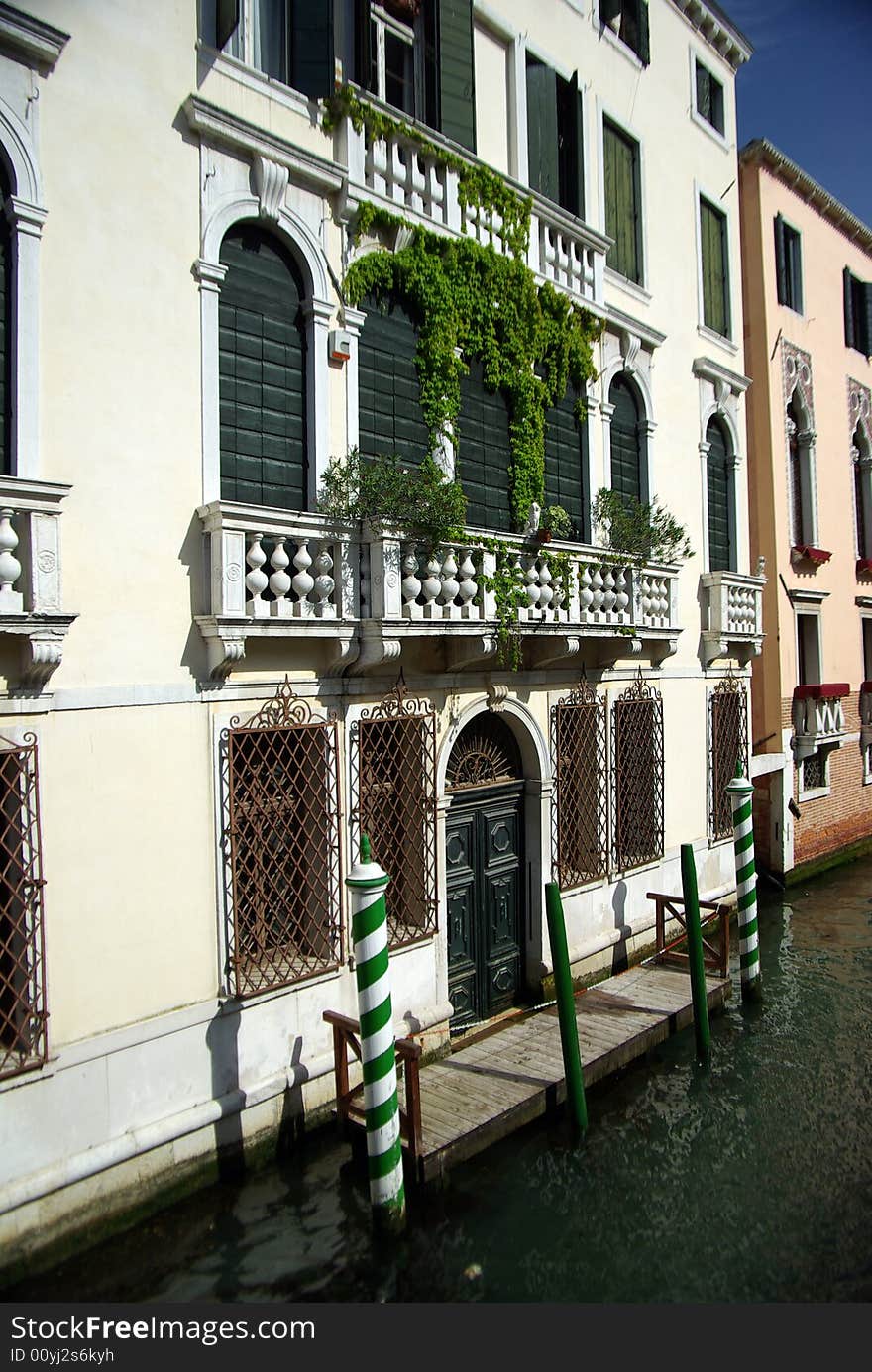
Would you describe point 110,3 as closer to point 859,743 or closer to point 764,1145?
point 764,1145

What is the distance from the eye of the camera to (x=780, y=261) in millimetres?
14422

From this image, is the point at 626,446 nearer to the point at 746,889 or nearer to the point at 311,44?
the point at 746,889

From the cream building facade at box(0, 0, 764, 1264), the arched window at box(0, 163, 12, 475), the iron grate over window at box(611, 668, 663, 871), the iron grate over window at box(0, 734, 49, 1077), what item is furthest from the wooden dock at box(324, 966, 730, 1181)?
the arched window at box(0, 163, 12, 475)

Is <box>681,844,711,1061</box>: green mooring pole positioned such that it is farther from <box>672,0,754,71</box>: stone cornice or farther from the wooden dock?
<box>672,0,754,71</box>: stone cornice

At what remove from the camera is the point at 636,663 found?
33.8ft

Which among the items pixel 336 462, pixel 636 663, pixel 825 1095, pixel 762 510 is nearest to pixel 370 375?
pixel 336 462

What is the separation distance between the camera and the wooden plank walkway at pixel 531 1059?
6.23 metres

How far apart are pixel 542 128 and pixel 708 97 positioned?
4.49m

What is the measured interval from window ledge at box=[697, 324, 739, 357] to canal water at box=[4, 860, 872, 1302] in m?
8.46

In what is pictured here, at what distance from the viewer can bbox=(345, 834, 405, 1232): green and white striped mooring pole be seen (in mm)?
5410

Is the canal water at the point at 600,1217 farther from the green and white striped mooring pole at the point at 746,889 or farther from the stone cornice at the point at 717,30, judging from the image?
the stone cornice at the point at 717,30

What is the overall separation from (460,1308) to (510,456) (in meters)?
6.67

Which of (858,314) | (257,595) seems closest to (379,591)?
(257,595)

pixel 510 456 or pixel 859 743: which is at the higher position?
pixel 510 456
